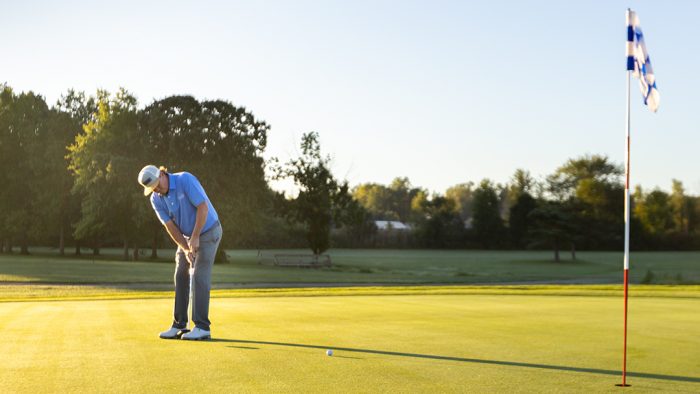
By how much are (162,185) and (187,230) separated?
656 mm

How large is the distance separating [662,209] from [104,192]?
86037mm

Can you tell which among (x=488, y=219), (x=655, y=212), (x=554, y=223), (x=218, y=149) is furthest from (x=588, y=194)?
(x=218, y=149)

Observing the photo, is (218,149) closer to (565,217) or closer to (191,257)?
(565,217)

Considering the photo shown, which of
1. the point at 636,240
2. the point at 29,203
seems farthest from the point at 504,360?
the point at 636,240

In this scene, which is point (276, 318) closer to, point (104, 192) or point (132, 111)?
point (104, 192)

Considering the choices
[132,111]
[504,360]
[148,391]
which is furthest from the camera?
[132,111]

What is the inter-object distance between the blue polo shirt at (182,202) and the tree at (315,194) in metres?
52.8

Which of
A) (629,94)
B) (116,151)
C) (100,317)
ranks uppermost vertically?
(116,151)

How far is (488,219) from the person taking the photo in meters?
106

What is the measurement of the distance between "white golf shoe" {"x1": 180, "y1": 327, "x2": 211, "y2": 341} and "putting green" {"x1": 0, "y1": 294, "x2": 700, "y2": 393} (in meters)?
0.18

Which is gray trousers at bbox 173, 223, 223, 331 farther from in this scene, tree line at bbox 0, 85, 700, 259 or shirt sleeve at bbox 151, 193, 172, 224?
tree line at bbox 0, 85, 700, 259

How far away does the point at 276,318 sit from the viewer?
1076 cm

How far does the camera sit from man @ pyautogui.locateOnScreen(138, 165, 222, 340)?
8.38 metres

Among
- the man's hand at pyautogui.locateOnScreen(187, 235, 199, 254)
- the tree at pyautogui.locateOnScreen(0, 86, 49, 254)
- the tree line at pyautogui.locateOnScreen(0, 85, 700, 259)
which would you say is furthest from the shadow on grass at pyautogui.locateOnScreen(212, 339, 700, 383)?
the tree at pyautogui.locateOnScreen(0, 86, 49, 254)
